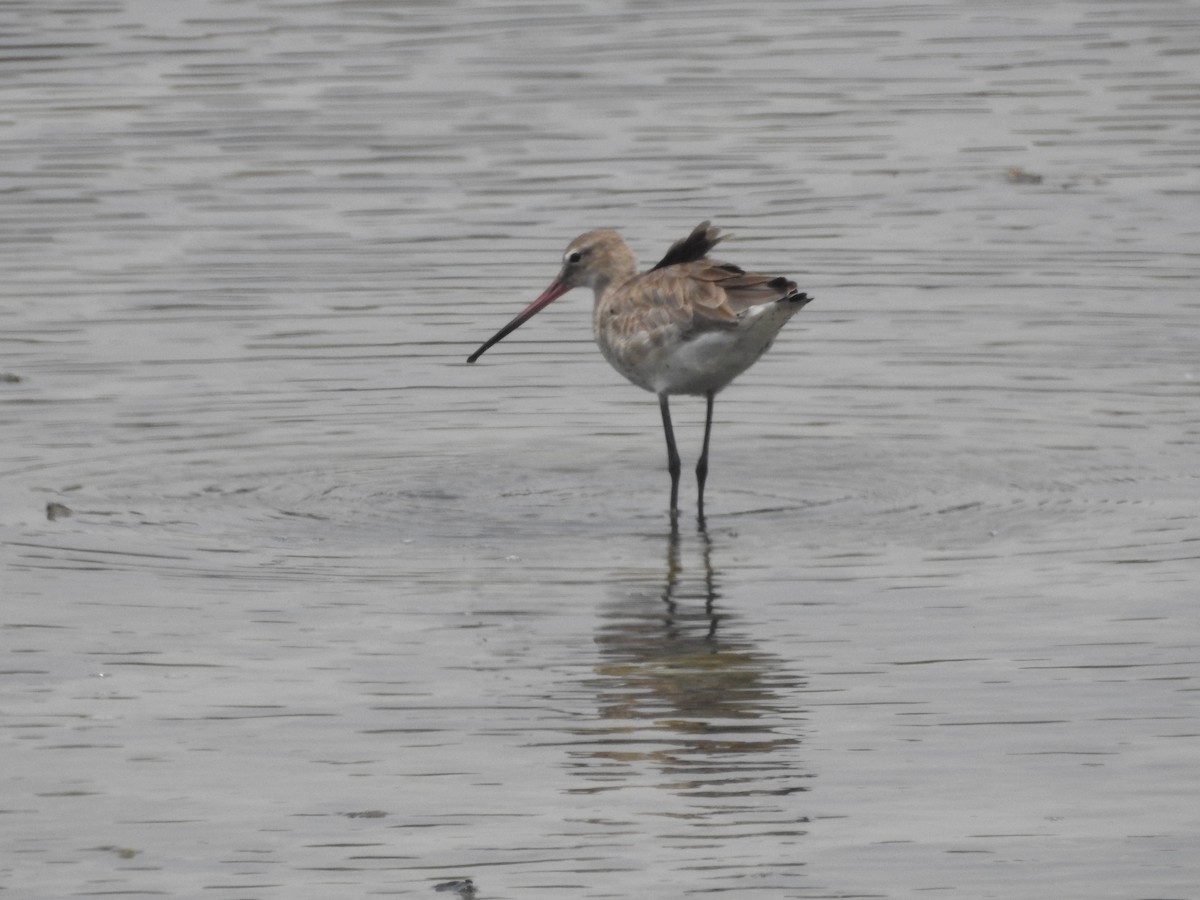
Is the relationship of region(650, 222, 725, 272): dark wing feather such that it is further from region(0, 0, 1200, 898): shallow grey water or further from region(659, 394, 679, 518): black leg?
region(0, 0, 1200, 898): shallow grey water

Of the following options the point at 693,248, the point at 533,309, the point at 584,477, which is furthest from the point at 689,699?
the point at 533,309

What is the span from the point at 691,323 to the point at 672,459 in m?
0.51

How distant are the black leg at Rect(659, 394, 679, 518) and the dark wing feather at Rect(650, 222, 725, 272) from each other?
509 millimetres

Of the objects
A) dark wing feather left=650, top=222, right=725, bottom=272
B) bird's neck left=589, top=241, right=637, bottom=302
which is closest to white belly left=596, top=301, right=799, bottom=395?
dark wing feather left=650, top=222, right=725, bottom=272

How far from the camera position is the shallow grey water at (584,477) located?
6621 mm

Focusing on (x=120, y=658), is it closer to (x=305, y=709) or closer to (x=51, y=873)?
(x=305, y=709)

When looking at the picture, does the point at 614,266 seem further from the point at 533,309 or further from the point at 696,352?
the point at 696,352

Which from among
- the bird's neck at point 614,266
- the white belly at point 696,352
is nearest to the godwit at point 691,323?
the white belly at point 696,352

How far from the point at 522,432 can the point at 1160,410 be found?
253cm

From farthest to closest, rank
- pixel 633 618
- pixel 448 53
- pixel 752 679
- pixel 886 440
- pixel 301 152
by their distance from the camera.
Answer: pixel 448 53
pixel 301 152
pixel 886 440
pixel 633 618
pixel 752 679

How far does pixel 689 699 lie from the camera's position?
7.54 meters

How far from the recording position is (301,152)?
1652 centimetres

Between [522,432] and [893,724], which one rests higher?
[893,724]

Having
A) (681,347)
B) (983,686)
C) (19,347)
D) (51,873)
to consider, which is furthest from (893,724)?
(19,347)
